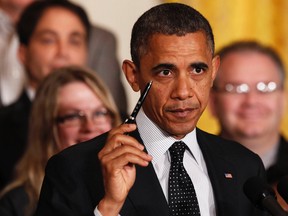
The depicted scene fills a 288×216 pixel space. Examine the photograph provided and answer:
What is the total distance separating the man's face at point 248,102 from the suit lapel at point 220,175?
4.71 ft

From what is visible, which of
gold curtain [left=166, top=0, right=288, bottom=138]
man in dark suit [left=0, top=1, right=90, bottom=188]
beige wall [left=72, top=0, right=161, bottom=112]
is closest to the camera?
man in dark suit [left=0, top=1, right=90, bottom=188]

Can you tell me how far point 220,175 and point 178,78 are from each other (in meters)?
0.22

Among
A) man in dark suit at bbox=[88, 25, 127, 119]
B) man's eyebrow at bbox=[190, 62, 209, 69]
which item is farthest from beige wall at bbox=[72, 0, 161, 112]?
man's eyebrow at bbox=[190, 62, 209, 69]

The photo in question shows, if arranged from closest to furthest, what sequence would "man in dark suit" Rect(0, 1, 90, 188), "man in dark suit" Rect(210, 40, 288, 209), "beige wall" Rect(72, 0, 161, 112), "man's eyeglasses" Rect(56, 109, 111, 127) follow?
"man's eyeglasses" Rect(56, 109, 111, 127) < "man in dark suit" Rect(210, 40, 288, 209) < "man in dark suit" Rect(0, 1, 90, 188) < "beige wall" Rect(72, 0, 161, 112)

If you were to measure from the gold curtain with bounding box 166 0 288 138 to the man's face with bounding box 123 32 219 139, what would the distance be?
2.29 m

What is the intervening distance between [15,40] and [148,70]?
211 centimetres

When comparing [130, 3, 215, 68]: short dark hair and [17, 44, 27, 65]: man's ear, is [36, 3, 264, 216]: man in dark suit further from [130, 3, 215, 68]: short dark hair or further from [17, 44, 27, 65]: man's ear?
[17, 44, 27, 65]: man's ear

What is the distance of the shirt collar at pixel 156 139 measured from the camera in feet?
5.39

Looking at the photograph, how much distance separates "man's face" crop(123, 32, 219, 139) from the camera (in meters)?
1.57

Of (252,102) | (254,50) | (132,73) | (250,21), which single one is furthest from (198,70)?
(250,21)

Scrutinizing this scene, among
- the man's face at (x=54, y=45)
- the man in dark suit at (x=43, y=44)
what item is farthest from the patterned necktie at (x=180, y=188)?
the man's face at (x=54, y=45)

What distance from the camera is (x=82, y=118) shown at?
109 inches

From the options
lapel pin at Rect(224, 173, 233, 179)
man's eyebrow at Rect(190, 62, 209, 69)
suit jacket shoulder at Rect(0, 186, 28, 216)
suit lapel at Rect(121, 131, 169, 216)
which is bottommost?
suit jacket shoulder at Rect(0, 186, 28, 216)

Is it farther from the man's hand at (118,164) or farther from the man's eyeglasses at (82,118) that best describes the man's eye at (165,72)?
the man's eyeglasses at (82,118)
